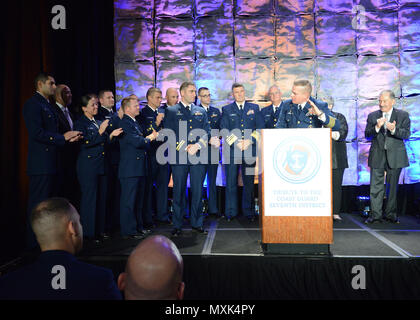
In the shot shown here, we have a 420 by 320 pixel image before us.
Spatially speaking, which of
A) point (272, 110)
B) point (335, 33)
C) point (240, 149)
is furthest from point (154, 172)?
point (335, 33)

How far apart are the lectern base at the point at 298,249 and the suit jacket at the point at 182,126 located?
1395 millimetres

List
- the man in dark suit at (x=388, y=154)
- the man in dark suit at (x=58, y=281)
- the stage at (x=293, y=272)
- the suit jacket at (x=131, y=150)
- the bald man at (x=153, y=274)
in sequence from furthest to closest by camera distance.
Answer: the man in dark suit at (x=388, y=154) < the suit jacket at (x=131, y=150) < the stage at (x=293, y=272) < the man in dark suit at (x=58, y=281) < the bald man at (x=153, y=274)

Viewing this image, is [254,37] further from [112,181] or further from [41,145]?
[41,145]

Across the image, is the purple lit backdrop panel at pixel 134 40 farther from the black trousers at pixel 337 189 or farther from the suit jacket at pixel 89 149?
the black trousers at pixel 337 189

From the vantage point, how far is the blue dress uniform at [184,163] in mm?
3754

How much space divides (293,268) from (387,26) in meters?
4.56

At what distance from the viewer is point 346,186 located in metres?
5.40

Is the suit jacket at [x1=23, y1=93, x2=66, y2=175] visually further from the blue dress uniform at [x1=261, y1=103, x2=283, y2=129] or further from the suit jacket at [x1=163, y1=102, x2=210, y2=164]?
the blue dress uniform at [x1=261, y1=103, x2=283, y2=129]

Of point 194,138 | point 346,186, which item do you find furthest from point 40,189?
point 346,186

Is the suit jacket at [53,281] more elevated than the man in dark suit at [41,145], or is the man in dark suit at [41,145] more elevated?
the man in dark suit at [41,145]

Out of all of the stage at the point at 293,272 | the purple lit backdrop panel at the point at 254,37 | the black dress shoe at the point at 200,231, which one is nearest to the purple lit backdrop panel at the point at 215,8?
the purple lit backdrop panel at the point at 254,37

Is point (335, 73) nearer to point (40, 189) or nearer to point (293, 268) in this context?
point (293, 268)

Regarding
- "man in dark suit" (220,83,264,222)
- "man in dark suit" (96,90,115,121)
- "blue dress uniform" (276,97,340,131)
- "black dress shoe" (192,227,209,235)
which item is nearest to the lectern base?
"black dress shoe" (192,227,209,235)

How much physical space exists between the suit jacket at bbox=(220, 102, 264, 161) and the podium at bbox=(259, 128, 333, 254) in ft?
6.02
